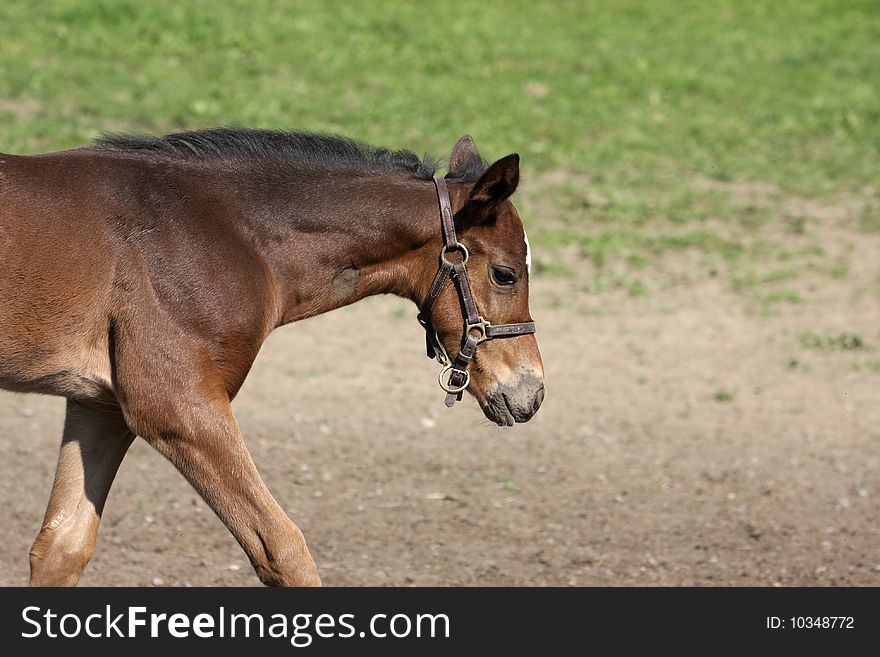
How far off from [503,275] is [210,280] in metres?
1.02

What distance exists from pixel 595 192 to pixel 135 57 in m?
5.30

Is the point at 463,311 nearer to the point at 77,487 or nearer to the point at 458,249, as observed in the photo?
the point at 458,249

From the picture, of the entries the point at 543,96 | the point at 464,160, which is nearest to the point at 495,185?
the point at 464,160

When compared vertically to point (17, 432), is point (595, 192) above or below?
above

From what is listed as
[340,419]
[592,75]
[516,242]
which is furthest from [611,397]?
[592,75]

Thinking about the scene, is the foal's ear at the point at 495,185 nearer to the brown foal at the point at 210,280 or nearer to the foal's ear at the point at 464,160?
the brown foal at the point at 210,280

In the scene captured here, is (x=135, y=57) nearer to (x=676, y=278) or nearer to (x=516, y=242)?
(x=676, y=278)

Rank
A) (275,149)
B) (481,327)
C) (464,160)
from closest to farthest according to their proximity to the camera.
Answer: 1. (481,327)
2. (275,149)
3. (464,160)

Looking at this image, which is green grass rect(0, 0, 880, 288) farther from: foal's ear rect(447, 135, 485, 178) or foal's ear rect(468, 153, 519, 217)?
foal's ear rect(468, 153, 519, 217)

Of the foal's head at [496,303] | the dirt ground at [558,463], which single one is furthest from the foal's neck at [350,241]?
the dirt ground at [558,463]

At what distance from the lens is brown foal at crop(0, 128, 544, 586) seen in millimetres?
3770

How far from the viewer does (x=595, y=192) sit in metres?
10.7

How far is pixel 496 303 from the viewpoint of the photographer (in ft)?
13.8

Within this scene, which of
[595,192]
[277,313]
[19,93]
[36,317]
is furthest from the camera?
[19,93]
